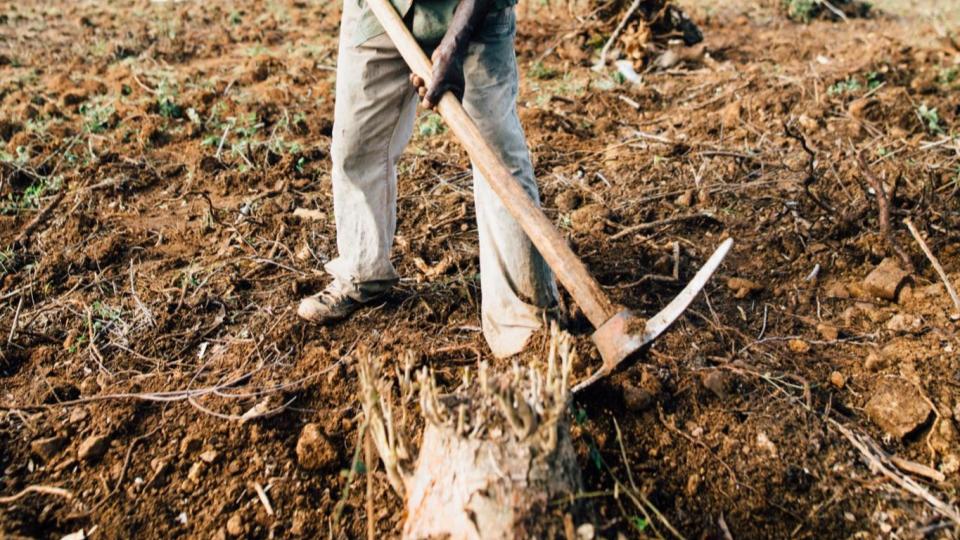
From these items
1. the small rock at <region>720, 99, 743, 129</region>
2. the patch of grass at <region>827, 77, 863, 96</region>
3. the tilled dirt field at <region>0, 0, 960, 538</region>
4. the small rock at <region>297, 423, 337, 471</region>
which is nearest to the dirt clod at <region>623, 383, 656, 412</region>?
the tilled dirt field at <region>0, 0, 960, 538</region>

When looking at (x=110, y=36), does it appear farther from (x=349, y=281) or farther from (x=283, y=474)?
(x=283, y=474)

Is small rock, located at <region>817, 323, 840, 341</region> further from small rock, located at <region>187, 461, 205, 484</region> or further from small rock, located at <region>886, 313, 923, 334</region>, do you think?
small rock, located at <region>187, 461, 205, 484</region>

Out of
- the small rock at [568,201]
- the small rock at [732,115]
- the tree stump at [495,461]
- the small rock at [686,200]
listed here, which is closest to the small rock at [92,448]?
the tree stump at [495,461]

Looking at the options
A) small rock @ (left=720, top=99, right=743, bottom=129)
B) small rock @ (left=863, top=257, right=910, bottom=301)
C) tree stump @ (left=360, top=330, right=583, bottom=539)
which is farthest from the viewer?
small rock @ (left=720, top=99, right=743, bottom=129)

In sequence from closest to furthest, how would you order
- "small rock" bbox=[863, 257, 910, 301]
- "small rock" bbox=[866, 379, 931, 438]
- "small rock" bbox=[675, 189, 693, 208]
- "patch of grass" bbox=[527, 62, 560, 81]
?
"small rock" bbox=[866, 379, 931, 438], "small rock" bbox=[863, 257, 910, 301], "small rock" bbox=[675, 189, 693, 208], "patch of grass" bbox=[527, 62, 560, 81]

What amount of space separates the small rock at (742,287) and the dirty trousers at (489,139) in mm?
802

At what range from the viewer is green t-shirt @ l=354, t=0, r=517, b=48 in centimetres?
210

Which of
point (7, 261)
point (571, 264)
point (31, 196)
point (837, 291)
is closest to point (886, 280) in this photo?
point (837, 291)

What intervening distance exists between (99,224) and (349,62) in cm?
180

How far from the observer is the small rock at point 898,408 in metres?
1.90

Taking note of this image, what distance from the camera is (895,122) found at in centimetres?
374

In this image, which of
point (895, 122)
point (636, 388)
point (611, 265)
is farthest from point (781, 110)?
point (636, 388)

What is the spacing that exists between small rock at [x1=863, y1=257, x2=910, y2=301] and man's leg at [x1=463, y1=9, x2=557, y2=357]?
4.16ft

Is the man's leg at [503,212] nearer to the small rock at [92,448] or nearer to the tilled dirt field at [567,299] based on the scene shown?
the tilled dirt field at [567,299]
